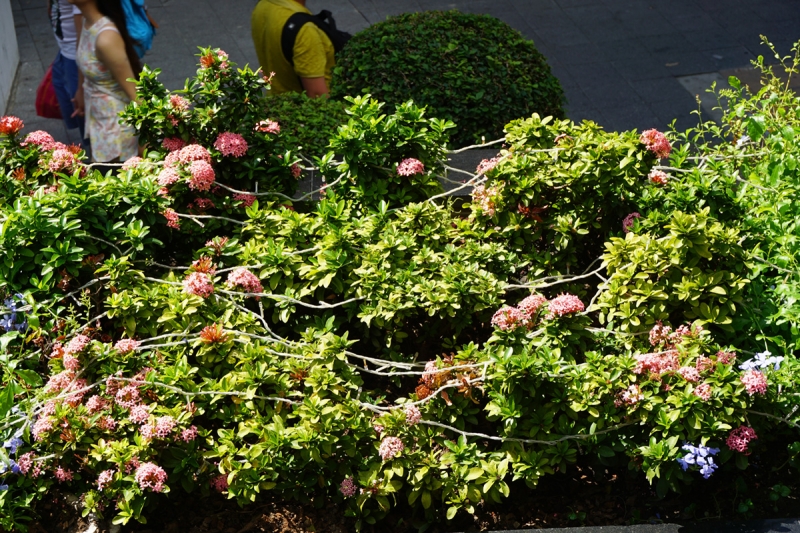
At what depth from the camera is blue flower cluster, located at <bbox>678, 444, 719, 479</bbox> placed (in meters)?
2.92

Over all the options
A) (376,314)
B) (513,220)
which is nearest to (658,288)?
(513,220)

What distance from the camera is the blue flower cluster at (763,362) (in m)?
3.09

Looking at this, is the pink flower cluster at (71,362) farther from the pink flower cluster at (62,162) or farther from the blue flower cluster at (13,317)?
the pink flower cluster at (62,162)

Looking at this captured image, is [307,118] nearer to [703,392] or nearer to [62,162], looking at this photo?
[62,162]

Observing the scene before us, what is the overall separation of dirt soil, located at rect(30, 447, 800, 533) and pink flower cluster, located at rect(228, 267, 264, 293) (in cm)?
80

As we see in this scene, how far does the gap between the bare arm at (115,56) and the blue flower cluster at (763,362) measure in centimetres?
386

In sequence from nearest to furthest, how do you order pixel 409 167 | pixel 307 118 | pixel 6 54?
pixel 409 167 < pixel 307 118 < pixel 6 54

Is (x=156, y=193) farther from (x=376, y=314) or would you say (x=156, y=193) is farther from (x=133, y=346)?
(x=376, y=314)

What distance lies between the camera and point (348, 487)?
3.06 meters

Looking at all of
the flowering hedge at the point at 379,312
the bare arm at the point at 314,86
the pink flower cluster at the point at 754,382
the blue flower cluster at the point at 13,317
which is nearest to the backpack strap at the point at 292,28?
the bare arm at the point at 314,86

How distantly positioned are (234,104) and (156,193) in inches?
23.6

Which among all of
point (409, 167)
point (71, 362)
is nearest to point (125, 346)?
point (71, 362)

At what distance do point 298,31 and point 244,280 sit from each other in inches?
110

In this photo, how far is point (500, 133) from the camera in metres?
5.77
